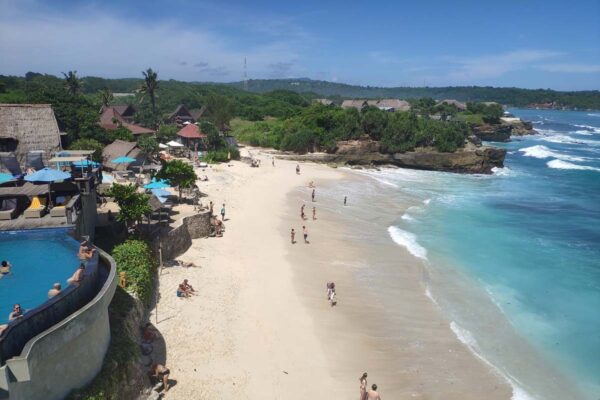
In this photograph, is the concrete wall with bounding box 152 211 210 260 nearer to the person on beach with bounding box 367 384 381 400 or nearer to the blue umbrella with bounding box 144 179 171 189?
the blue umbrella with bounding box 144 179 171 189

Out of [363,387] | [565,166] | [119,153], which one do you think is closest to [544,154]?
[565,166]

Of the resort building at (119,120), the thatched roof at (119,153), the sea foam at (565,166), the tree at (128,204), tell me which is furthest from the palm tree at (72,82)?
the sea foam at (565,166)

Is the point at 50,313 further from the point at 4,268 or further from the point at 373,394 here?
the point at 373,394

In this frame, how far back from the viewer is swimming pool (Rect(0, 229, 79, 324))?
34.6 feet

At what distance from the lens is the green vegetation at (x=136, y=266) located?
49.7ft

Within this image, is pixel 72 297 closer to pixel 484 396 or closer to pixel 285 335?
pixel 285 335

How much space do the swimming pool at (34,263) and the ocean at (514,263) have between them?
13.5 metres

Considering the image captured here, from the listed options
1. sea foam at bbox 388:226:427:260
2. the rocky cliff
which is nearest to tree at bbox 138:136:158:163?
sea foam at bbox 388:226:427:260

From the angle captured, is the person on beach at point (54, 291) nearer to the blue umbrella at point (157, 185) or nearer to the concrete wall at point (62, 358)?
the concrete wall at point (62, 358)

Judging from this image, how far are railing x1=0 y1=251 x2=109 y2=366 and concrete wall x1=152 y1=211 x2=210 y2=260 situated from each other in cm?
771

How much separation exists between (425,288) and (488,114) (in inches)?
3528

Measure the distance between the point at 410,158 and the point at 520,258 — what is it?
2986 cm

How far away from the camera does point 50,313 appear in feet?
30.3

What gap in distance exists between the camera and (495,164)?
55875 millimetres
